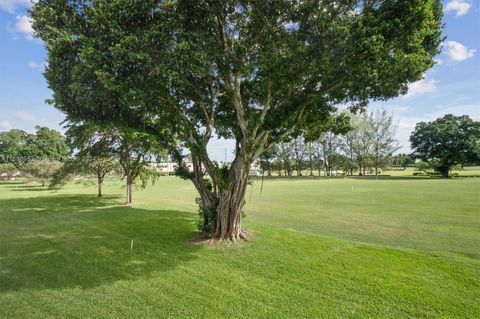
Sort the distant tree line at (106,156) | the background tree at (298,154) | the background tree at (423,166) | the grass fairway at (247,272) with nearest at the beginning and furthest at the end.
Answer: the grass fairway at (247,272) → the distant tree line at (106,156) → the background tree at (423,166) → the background tree at (298,154)

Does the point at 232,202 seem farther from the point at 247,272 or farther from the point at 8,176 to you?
the point at 8,176

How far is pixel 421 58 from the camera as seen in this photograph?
654 centimetres

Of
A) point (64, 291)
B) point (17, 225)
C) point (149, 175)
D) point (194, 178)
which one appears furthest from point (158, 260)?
point (149, 175)

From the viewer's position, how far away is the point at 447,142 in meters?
50.7

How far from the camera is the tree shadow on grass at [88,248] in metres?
6.18

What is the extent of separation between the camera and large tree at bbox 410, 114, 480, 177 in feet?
158

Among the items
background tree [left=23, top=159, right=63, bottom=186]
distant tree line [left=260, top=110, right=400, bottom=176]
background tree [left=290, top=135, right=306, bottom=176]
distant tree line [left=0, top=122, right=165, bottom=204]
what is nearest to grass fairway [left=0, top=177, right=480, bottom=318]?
distant tree line [left=0, top=122, right=165, bottom=204]

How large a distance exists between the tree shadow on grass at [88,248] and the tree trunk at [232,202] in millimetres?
976

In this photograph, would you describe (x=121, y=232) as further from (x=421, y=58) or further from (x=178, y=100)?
(x=421, y=58)

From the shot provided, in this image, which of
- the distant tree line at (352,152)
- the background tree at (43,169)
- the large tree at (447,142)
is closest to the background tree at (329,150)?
the distant tree line at (352,152)

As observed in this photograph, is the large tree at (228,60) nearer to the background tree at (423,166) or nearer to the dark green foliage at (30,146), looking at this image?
the background tree at (423,166)

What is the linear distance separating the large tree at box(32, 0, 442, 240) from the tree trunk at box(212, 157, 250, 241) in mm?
32

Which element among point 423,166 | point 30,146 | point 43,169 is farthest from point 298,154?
point 30,146

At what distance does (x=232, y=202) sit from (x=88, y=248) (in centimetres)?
442
